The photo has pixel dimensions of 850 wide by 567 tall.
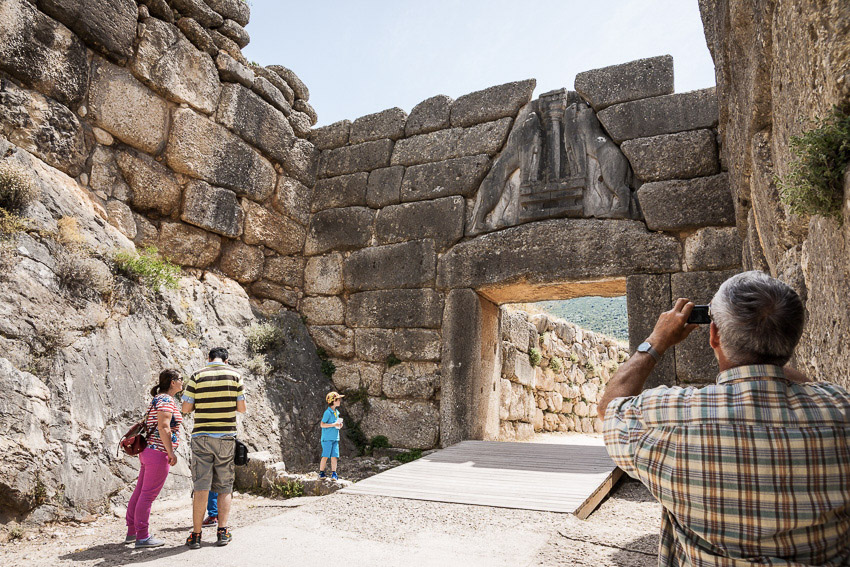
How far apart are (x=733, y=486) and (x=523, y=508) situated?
2800 millimetres

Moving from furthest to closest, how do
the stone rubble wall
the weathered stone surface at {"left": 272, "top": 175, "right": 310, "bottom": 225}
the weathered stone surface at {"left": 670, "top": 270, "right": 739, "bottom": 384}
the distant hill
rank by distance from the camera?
1. the distant hill
2. the stone rubble wall
3. the weathered stone surface at {"left": 272, "top": 175, "right": 310, "bottom": 225}
4. the weathered stone surface at {"left": 670, "top": 270, "right": 739, "bottom": 384}

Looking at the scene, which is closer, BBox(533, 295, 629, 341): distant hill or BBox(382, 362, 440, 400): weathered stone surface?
BBox(382, 362, 440, 400): weathered stone surface

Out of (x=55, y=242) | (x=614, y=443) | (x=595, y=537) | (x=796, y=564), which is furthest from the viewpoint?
(x=55, y=242)

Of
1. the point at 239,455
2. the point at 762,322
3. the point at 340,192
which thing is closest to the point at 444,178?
the point at 340,192

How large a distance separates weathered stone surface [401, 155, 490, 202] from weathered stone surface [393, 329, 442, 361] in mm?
1739

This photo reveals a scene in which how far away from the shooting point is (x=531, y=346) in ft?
29.0

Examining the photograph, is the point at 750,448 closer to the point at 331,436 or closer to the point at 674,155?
the point at 331,436

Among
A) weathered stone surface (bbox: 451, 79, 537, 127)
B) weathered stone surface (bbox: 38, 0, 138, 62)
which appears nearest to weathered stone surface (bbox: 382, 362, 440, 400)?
weathered stone surface (bbox: 451, 79, 537, 127)

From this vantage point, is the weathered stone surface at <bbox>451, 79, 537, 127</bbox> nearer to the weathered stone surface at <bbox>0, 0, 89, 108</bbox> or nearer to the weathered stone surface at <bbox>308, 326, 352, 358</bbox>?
the weathered stone surface at <bbox>308, 326, 352, 358</bbox>

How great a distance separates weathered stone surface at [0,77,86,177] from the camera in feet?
16.6

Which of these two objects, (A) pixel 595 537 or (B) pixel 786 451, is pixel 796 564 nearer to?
(B) pixel 786 451

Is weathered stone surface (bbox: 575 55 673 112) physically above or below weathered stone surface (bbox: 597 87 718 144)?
above

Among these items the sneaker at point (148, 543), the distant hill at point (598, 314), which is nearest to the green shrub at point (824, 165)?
the sneaker at point (148, 543)

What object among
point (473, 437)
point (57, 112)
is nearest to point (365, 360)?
point (473, 437)
